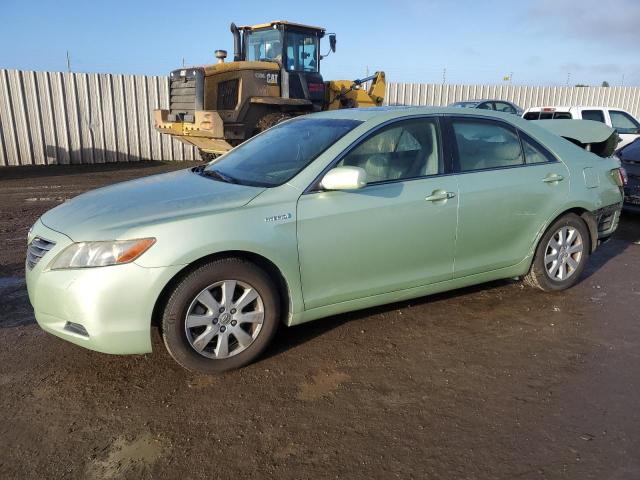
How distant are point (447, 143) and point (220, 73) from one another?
849cm

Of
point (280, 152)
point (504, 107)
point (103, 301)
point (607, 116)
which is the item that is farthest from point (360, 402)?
point (504, 107)

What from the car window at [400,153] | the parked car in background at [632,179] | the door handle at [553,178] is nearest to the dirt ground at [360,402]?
the door handle at [553,178]

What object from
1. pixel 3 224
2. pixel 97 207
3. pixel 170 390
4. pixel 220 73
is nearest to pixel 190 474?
pixel 170 390

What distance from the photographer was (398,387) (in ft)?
10.6

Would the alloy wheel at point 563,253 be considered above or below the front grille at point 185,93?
below

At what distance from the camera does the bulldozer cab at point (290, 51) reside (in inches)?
466

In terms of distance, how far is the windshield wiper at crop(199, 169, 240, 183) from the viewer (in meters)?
3.82

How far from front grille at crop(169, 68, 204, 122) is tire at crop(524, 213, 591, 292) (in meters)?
8.56

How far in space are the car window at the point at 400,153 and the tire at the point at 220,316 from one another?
107 cm

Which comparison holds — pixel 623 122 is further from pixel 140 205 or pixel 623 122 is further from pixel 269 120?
pixel 140 205

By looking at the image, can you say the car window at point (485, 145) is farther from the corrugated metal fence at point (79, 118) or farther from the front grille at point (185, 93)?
the corrugated metal fence at point (79, 118)

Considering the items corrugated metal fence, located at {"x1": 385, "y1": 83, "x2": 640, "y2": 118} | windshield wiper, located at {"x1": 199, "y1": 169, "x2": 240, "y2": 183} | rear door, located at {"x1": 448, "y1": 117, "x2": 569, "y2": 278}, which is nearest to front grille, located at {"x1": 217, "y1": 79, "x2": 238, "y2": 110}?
windshield wiper, located at {"x1": 199, "y1": 169, "x2": 240, "y2": 183}

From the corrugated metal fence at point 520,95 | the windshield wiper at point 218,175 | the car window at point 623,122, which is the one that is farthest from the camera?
the corrugated metal fence at point 520,95

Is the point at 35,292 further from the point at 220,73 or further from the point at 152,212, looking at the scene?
the point at 220,73
